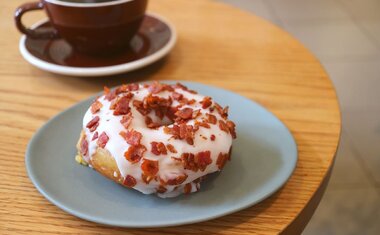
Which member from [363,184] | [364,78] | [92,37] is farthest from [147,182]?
[364,78]

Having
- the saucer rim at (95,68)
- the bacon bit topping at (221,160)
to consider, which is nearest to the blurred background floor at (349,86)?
the saucer rim at (95,68)

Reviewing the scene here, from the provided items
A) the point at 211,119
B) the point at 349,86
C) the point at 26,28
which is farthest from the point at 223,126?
the point at 349,86

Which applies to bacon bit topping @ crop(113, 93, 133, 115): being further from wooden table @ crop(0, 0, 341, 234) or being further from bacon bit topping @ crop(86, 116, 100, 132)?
wooden table @ crop(0, 0, 341, 234)

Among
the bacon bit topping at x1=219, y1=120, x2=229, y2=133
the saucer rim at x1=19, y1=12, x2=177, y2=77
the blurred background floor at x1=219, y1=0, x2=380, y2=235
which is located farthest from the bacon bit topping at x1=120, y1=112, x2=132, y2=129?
the blurred background floor at x1=219, y1=0, x2=380, y2=235

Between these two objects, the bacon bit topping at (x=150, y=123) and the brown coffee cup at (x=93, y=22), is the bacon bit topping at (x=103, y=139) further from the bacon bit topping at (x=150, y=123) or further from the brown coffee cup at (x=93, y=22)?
the brown coffee cup at (x=93, y=22)

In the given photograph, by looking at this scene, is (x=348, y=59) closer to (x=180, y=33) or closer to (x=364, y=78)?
(x=364, y=78)

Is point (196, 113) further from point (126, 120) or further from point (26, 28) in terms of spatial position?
point (26, 28)
